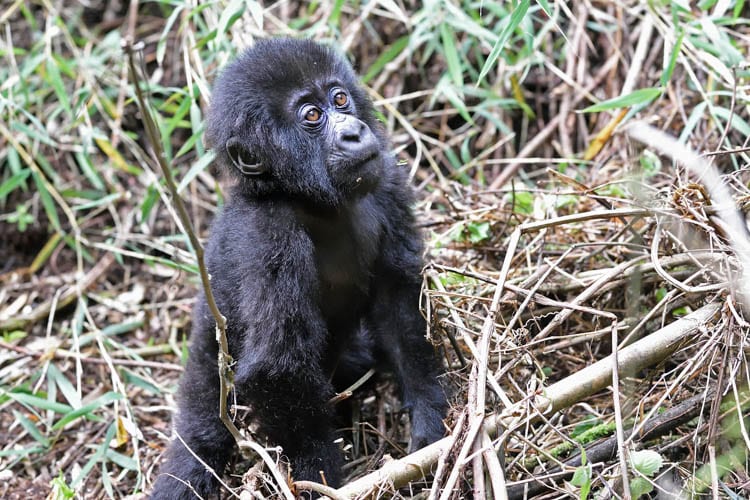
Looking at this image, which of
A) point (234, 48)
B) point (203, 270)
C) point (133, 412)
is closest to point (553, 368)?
point (203, 270)

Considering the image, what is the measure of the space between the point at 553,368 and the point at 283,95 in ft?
5.20

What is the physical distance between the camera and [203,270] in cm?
237

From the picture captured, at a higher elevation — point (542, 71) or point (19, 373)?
point (542, 71)

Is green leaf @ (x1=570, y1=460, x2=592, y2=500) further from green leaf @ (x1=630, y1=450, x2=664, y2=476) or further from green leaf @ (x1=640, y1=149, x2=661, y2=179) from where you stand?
green leaf @ (x1=640, y1=149, x2=661, y2=179)

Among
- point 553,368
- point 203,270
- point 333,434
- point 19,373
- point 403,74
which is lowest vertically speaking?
point 19,373

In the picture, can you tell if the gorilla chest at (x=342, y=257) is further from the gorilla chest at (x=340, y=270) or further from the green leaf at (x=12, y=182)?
the green leaf at (x=12, y=182)

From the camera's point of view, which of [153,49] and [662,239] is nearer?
[662,239]

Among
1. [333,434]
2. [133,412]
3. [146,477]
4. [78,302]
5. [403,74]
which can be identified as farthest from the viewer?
[403,74]

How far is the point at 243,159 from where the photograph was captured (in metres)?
3.50

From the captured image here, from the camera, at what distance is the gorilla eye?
354cm

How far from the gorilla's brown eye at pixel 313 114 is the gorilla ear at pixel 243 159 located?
0.91 ft

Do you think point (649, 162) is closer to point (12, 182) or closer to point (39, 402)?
point (39, 402)

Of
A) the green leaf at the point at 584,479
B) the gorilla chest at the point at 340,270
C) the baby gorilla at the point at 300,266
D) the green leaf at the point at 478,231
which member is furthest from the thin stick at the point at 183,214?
the green leaf at the point at 478,231

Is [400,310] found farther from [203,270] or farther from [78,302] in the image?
[78,302]
